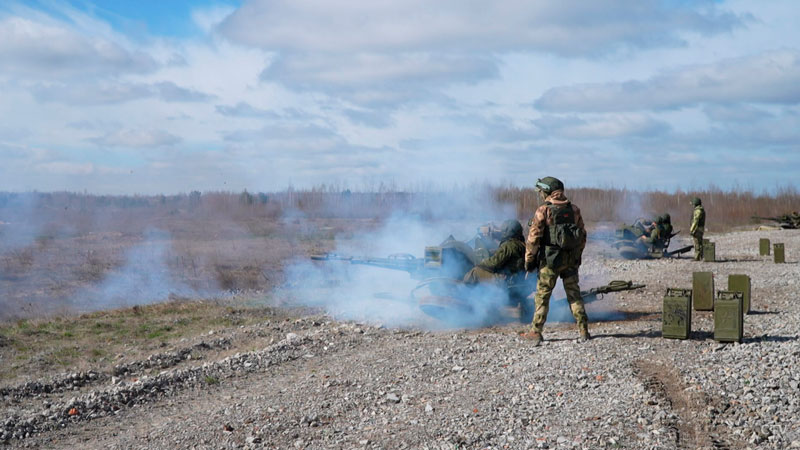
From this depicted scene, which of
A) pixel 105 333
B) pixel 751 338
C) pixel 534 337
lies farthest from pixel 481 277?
pixel 105 333

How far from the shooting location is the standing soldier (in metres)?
8.93

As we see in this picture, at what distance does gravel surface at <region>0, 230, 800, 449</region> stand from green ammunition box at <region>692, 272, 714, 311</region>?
270 mm

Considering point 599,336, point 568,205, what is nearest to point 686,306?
point 599,336

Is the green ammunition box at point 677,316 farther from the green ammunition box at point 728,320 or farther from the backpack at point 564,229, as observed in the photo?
the backpack at point 564,229

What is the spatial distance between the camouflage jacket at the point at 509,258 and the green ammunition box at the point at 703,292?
273cm

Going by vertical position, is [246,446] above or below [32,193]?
below

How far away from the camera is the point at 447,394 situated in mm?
7191

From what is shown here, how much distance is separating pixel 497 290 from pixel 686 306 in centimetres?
324

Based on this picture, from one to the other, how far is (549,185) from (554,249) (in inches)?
33.8

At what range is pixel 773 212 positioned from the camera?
170ft

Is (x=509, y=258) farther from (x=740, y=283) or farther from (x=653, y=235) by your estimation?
(x=653, y=235)

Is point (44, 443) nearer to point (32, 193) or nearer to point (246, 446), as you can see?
point (246, 446)

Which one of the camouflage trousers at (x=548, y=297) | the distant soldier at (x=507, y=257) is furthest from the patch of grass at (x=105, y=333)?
the camouflage trousers at (x=548, y=297)

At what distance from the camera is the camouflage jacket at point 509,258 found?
435 inches
